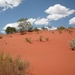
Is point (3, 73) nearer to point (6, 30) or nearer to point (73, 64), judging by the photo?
point (73, 64)

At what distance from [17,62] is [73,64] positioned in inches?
131

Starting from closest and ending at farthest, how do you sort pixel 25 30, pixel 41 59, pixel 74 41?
1. pixel 41 59
2. pixel 74 41
3. pixel 25 30

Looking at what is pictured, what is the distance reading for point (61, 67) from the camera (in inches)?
280

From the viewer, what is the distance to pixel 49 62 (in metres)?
7.86

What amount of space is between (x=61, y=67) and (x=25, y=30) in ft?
77.0

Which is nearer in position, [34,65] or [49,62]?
[34,65]

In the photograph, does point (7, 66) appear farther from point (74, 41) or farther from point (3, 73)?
point (74, 41)

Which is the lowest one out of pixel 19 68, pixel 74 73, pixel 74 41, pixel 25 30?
pixel 74 73

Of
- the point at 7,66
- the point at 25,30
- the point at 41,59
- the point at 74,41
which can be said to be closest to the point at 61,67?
the point at 41,59

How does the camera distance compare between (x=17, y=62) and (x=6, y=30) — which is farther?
(x=6, y=30)

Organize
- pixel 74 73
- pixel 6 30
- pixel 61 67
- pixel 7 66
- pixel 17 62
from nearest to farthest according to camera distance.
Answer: pixel 7 66
pixel 17 62
pixel 74 73
pixel 61 67
pixel 6 30

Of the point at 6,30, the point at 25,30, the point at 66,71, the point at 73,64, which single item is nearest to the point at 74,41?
the point at 73,64

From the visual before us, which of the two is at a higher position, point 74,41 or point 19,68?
point 74,41

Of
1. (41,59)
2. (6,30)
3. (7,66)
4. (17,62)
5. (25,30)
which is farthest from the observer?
(6,30)
